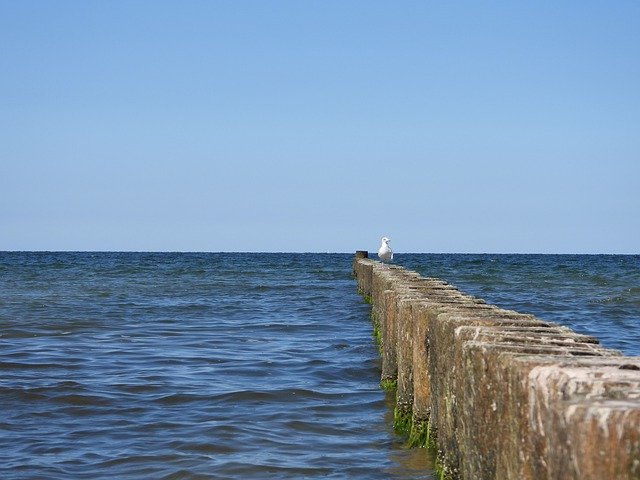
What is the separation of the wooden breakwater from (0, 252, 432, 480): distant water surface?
2.19ft

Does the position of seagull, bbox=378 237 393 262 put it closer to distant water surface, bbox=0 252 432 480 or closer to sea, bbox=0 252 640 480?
sea, bbox=0 252 640 480

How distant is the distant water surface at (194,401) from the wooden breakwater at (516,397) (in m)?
0.67

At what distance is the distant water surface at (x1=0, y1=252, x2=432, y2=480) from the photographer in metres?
5.94

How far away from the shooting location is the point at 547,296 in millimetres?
23406

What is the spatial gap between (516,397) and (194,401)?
202 inches

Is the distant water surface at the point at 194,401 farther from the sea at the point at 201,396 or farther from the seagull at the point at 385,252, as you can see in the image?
the seagull at the point at 385,252

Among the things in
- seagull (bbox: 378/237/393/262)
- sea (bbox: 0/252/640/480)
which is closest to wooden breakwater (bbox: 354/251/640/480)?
sea (bbox: 0/252/640/480)

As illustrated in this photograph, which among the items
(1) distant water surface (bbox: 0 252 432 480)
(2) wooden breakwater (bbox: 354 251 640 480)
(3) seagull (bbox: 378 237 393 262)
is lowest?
(1) distant water surface (bbox: 0 252 432 480)

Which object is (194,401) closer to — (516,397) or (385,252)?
(516,397)

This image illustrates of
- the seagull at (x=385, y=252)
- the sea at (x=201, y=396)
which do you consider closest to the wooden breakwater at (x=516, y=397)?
the sea at (x=201, y=396)

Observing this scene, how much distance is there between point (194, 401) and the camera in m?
7.95

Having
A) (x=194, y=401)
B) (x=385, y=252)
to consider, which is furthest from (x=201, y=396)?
(x=385, y=252)

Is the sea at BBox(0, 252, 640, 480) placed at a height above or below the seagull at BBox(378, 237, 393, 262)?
below

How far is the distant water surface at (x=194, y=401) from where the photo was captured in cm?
594
